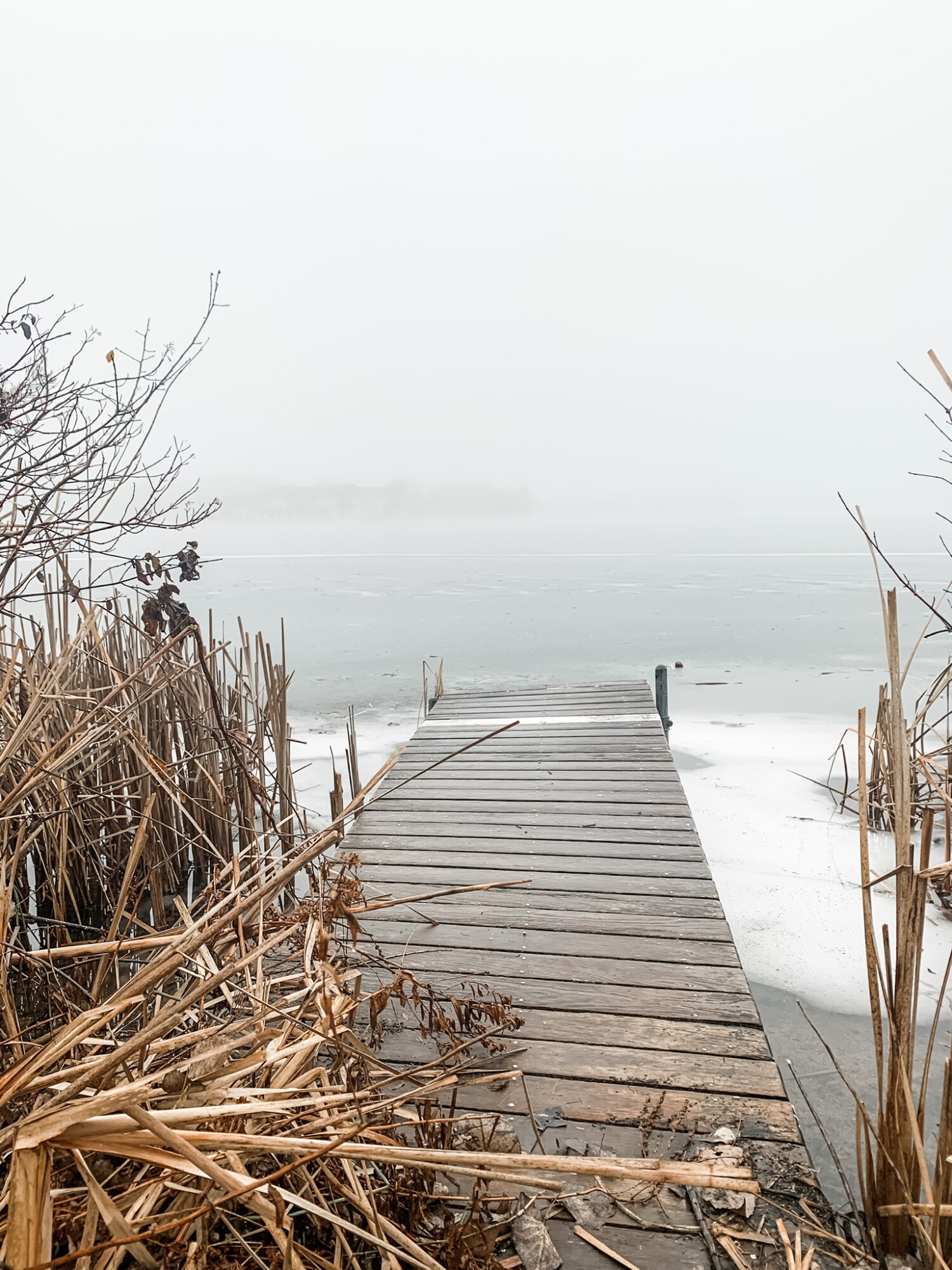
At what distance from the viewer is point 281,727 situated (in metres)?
3.45

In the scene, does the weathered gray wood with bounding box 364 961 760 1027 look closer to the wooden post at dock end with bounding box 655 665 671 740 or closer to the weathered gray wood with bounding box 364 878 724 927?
the weathered gray wood with bounding box 364 878 724 927

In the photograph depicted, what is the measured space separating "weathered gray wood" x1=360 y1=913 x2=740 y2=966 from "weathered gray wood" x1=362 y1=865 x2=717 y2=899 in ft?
0.85

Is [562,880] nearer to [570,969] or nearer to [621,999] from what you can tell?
[570,969]

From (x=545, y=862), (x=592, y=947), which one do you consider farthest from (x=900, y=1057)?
(x=545, y=862)

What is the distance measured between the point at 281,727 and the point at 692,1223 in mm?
2610

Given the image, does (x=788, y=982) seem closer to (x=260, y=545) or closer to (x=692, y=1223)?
(x=692, y=1223)

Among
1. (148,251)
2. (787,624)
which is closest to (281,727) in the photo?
(787,624)

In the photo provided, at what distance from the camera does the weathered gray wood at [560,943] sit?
2.19 meters

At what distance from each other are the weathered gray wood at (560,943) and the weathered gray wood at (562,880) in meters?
0.26

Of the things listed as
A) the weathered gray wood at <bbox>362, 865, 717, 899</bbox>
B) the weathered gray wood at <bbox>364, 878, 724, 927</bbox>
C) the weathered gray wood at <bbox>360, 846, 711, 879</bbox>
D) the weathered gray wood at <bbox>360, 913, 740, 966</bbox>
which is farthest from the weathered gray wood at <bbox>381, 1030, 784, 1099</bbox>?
the weathered gray wood at <bbox>360, 846, 711, 879</bbox>

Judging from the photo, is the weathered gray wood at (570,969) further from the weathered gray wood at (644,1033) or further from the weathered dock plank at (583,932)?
the weathered gray wood at (644,1033)

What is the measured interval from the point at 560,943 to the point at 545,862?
2.09 ft

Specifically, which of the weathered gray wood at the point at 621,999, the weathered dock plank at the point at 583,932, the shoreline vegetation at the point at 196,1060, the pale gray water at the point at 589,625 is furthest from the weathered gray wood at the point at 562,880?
the pale gray water at the point at 589,625

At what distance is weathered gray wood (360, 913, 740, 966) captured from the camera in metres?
2.19
